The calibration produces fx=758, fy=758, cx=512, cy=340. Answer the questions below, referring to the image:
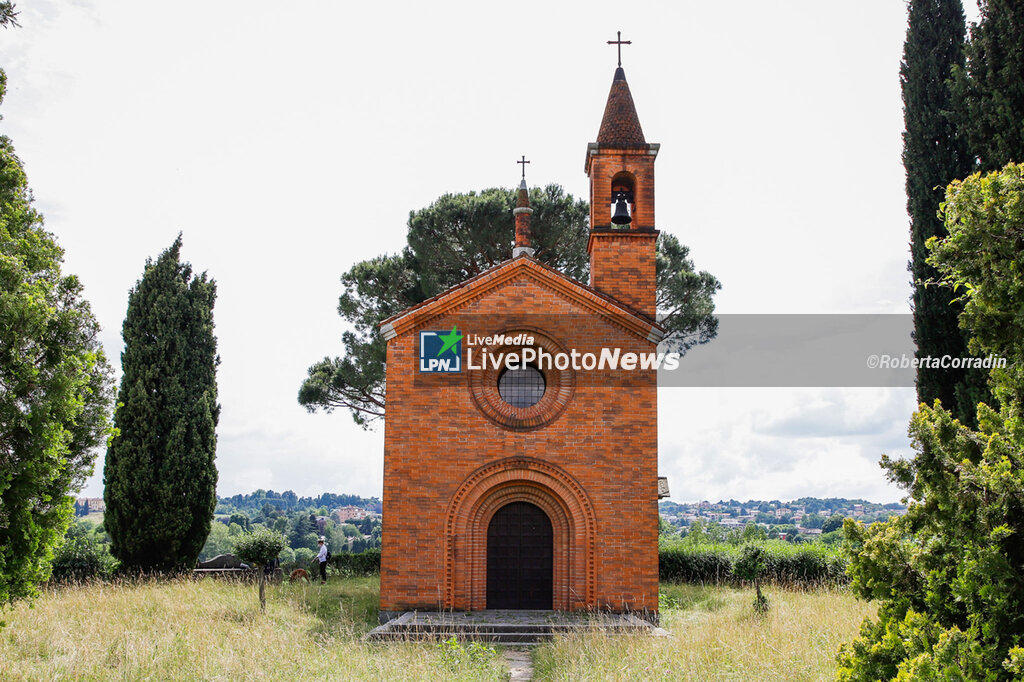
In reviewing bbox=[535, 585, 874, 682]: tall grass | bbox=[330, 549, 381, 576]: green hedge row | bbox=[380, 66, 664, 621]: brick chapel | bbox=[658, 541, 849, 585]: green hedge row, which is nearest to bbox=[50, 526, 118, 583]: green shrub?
bbox=[330, 549, 381, 576]: green hedge row

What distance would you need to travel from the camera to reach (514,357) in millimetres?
14500

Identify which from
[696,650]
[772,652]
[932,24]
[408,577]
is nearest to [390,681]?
[696,650]

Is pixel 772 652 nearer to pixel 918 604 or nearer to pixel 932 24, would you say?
pixel 918 604

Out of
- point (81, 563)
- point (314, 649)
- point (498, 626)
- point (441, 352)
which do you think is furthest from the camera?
point (81, 563)

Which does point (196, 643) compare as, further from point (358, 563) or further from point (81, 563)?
point (358, 563)

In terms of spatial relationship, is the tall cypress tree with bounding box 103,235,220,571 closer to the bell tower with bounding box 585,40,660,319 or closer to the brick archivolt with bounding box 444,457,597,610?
the brick archivolt with bounding box 444,457,597,610

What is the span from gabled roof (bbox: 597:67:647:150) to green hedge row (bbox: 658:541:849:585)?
437 inches

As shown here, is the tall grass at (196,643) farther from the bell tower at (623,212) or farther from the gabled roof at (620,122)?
the gabled roof at (620,122)

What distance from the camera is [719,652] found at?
878 centimetres

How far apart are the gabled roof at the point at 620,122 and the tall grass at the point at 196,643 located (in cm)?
1043

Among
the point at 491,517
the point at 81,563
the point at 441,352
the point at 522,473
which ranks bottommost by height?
the point at 81,563

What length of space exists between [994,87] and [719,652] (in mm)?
Result: 8641

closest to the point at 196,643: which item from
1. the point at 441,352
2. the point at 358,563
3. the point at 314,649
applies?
the point at 314,649

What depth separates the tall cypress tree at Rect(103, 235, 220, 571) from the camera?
61.5 feet
